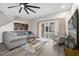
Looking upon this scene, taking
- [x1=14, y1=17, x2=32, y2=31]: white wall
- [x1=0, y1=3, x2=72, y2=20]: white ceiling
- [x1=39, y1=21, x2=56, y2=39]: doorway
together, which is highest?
[x1=0, y1=3, x2=72, y2=20]: white ceiling

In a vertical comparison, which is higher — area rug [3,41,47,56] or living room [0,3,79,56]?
living room [0,3,79,56]

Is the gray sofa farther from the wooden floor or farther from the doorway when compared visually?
the doorway

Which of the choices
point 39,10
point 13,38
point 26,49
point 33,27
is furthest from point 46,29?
point 13,38

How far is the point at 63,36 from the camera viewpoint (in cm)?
201

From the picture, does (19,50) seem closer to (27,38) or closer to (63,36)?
(27,38)

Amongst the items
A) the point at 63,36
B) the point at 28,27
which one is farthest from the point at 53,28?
the point at 28,27

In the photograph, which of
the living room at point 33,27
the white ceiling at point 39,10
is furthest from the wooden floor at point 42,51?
the white ceiling at point 39,10

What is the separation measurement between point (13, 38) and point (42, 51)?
27.2 inches

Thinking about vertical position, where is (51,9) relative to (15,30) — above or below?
above

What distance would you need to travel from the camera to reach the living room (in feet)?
6.62

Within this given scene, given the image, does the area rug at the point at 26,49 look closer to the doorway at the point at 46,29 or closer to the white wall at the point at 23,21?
the doorway at the point at 46,29

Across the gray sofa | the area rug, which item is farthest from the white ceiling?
the area rug

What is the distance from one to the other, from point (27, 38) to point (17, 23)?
403mm

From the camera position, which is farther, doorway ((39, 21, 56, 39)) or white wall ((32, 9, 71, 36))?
doorway ((39, 21, 56, 39))
